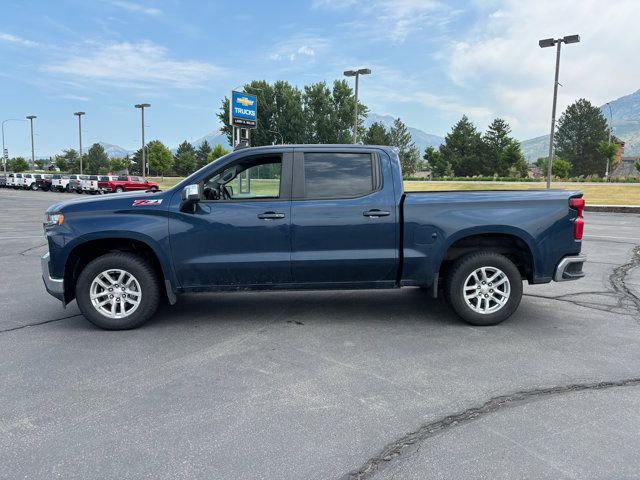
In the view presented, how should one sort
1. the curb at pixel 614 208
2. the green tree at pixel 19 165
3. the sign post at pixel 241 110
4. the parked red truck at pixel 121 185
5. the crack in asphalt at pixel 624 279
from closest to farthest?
the crack in asphalt at pixel 624 279 < the curb at pixel 614 208 < the sign post at pixel 241 110 < the parked red truck at pixel 121 185 < the green tree at pixel 19 165

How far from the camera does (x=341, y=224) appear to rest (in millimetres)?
5137

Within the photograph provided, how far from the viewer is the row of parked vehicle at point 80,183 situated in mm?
39222

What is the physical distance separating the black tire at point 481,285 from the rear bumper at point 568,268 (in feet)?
1.31

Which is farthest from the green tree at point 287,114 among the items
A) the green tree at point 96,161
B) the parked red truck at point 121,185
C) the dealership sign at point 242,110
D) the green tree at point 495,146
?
the dealership sign at point 242,110

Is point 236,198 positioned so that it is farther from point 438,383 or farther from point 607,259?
point 607,259

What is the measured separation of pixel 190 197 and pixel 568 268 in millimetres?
3958

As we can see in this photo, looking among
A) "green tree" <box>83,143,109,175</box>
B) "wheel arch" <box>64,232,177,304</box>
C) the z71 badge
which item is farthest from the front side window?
"green tree" <box>83,143,109,175</box>

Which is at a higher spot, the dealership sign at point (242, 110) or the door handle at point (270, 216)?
the dealership sign at point (242, 110)

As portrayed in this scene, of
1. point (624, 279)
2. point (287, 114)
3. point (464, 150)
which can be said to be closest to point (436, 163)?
point (464, 150)

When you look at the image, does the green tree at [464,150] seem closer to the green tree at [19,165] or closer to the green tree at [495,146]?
the green tree at [495,146]

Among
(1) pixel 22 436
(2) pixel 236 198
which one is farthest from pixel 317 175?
(1) pixel 22 436

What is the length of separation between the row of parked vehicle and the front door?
102ft

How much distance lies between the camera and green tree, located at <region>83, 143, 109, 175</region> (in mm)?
105375

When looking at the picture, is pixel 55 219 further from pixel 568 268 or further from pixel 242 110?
pixel 242 110
